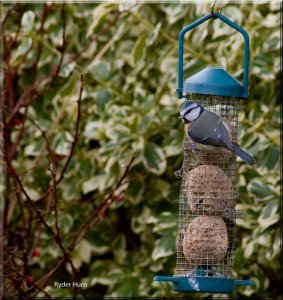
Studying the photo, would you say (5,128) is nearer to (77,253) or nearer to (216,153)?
(216,153)

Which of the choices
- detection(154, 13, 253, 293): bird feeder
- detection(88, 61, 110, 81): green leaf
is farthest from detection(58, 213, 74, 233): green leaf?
detection(154, 13, 253, 293): bird feeder

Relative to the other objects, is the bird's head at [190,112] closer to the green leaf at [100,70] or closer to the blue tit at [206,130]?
the blue tit at [206,130]

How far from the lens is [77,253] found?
404cm

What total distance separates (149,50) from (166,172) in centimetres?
59

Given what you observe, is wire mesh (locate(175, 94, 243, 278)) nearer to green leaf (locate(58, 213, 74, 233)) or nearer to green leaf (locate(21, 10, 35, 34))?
green leaf (locate(58, 213, 74, 233))

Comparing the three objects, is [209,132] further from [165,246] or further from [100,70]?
[100,70]

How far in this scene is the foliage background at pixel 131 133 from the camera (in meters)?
3.60

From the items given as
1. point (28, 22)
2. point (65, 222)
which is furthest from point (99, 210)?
point (28, 22)

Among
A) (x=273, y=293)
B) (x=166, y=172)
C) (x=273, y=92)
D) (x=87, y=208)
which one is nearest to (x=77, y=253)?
(x=87, y=208)

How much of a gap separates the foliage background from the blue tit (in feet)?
3.45

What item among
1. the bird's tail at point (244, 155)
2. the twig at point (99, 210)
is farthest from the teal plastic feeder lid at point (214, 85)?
the twig at point (99, 210)

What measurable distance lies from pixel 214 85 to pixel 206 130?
0.13 m

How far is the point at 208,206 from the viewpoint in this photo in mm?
2529

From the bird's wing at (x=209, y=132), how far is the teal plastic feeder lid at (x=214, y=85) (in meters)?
0.07
